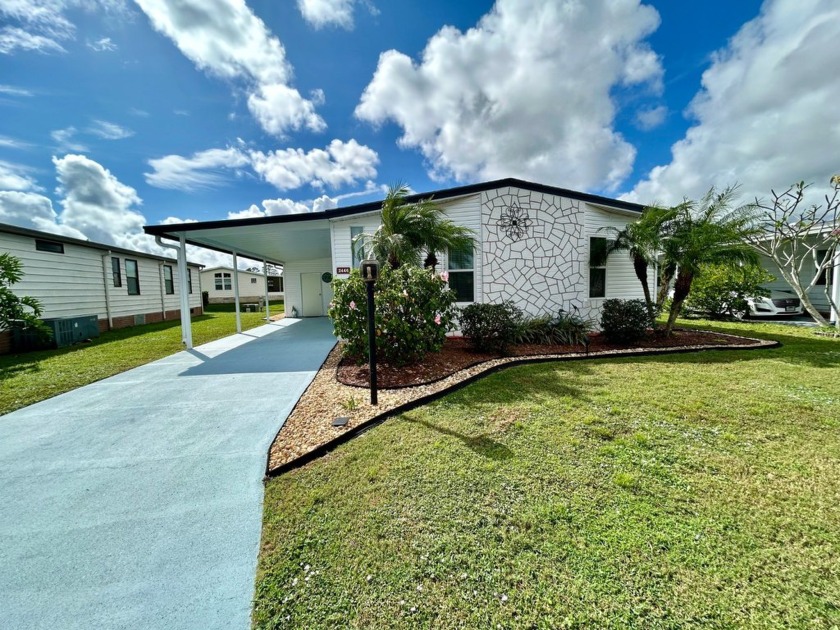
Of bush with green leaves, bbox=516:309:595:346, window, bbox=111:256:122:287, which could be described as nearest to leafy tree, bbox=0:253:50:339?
window, bbox=111:256:122:287

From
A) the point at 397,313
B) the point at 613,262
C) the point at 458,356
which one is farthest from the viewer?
the point at 613,262

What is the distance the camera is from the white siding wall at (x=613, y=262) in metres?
8.57

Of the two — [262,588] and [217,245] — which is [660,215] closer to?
[262,588]

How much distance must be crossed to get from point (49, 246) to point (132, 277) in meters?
3.90

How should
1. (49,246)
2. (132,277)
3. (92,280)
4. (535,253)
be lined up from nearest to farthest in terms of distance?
(535,253) < (49,246) < (92,280) < (132,277)

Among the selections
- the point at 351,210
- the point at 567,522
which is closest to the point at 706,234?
the point at 567,522

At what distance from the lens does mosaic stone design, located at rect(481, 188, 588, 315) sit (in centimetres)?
802

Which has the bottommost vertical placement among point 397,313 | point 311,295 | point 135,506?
point 135,506

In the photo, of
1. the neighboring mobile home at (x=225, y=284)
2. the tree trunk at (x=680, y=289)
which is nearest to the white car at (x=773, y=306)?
the tree trunk at (x=680, y=289)

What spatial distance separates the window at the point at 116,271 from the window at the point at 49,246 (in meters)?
2.28

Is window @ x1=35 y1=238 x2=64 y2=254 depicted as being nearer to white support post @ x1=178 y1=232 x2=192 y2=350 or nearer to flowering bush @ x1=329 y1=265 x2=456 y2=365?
white support post @ x1=178 y1=232 x2=192 y2=350

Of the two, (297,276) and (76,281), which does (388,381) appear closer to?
(297,276)

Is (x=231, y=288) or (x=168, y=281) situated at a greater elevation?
(x=231, y=288)

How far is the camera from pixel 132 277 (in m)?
13.3
